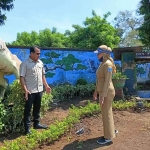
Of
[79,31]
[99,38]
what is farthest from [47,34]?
[99,38]

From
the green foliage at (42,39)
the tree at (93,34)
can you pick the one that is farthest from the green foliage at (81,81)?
the green foliage at (42,39)

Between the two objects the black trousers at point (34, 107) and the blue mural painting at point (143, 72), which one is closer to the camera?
the black trousers at point (34, 107)

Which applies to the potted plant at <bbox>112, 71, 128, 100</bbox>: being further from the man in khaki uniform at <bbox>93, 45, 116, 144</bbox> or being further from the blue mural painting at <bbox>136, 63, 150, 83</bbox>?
the blue mural painting at <bbox>136, 63, 150, 83</bbox>

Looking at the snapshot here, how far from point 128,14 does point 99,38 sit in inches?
839

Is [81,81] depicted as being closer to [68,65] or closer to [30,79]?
[68,65]

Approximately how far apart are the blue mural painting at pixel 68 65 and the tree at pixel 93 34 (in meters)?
9.62

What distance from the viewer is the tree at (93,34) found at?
20.3 m

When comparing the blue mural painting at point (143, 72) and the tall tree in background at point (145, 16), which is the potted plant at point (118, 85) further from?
the tall tree in background at point (145, 16)

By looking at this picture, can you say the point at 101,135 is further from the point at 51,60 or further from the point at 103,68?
the point at 51,60

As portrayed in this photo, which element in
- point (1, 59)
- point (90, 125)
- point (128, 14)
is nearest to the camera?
point (1, 59)

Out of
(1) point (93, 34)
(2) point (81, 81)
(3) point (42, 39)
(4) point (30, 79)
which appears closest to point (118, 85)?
(2) point (81, 81)

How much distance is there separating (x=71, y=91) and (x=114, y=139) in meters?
4.79

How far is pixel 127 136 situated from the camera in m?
4.26

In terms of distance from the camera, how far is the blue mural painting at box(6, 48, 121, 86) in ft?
30.6
